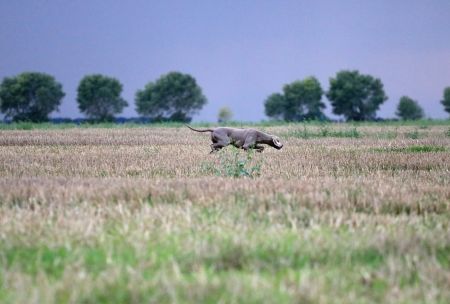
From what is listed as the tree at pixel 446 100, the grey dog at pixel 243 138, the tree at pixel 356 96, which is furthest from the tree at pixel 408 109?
the grey dog at pixel 243 138

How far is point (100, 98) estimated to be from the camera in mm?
102188

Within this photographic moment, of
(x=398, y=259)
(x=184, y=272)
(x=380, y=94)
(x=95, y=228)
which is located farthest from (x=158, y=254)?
(x=380, y=94)

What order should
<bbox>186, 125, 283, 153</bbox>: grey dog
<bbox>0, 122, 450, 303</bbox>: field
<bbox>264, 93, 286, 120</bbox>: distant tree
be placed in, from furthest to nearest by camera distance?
<bbox>264, 93, 286, 120</bbox>: distant tree → <bbox>186, 125, 283, 153</bbox>: grey dog → <bbox>0, 122, 450, 303</bbox>: field

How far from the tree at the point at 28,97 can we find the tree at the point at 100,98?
4.04 metres

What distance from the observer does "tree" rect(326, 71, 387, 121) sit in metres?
102

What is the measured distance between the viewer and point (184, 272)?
5.07 meters

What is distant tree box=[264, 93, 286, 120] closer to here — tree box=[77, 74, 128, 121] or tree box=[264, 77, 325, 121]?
tree box=[264, 77, 325, 121]

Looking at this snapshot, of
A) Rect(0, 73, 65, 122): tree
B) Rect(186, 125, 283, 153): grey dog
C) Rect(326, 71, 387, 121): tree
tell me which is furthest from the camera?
Rect(326, 71, 387, 121): tree

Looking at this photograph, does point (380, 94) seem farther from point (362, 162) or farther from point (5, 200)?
point (5, 200)

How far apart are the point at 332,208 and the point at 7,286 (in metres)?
4.12

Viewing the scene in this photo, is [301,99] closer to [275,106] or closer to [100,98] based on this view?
[275,106]

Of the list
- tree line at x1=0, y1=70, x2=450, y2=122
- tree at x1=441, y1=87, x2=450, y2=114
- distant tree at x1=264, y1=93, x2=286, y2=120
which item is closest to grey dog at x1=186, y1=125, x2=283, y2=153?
tree line at x1=0, y1=70, x2=450, y2=122

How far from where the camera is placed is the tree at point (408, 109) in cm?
12577

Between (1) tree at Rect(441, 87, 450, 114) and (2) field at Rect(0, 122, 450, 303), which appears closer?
(2) field at Rect(0, 122, 450, 303)
